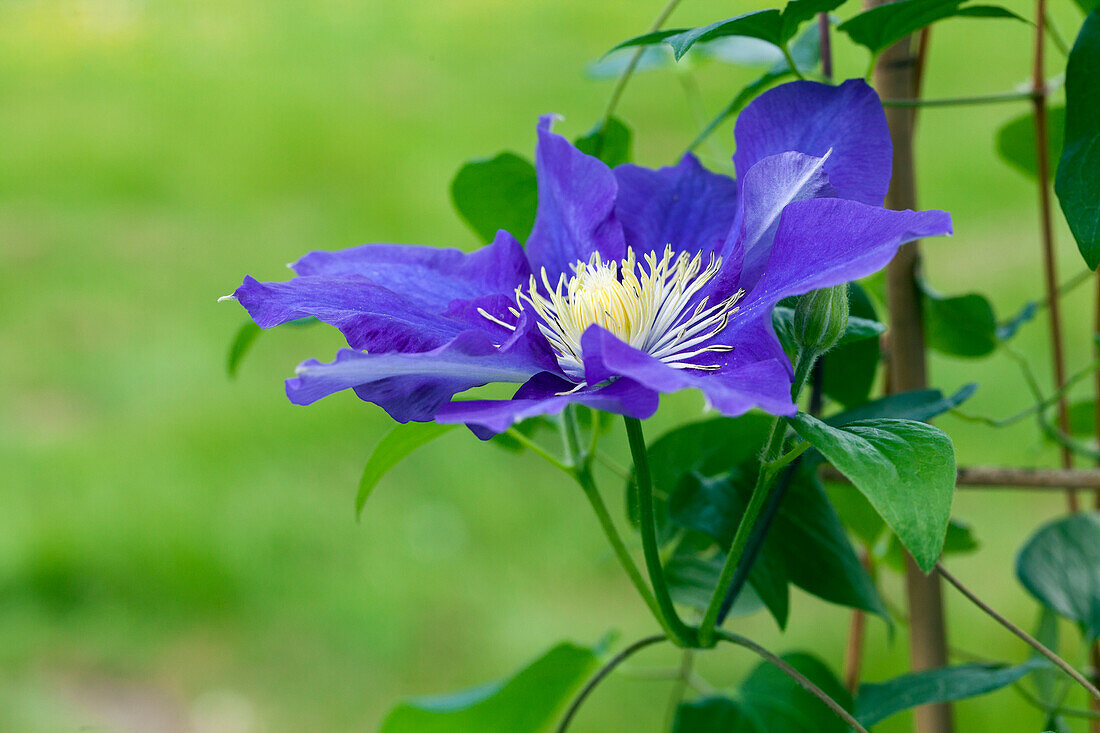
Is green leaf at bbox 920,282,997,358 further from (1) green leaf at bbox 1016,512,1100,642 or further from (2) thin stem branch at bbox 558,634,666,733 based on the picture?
(2) thin stem branch at bbox 558,634,666,733

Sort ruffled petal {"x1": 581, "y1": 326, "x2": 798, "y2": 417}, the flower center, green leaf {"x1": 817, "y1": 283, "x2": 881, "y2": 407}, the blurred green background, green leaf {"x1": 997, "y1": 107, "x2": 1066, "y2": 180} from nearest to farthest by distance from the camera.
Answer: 1. ruffled petal {"x1": 581, "y1": 326, "x2": 798, "y2": 417}
2. the flower center
3. green leaf {"x1": 817, "y1": 283, "x2": 881, "y2": 407}
4. green leaf {"x1": 997, "y1": 107, "x2": 1066, "y2": 180}
5. the blurred green background

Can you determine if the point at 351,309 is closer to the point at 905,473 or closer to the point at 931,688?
the point at 905,473

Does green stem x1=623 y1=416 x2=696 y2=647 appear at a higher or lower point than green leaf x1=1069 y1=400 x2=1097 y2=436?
lower

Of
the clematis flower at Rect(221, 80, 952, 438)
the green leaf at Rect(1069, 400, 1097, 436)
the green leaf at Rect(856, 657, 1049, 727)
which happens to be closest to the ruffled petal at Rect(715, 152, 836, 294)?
the clematis flower at Rect(221, 80, 952, 438)

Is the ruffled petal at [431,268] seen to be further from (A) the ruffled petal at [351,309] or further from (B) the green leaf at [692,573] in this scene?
(B) the green leaf at [692,573]

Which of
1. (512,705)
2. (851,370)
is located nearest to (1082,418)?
(851,370)

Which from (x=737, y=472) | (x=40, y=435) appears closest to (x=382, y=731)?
(x=737, y=472)
